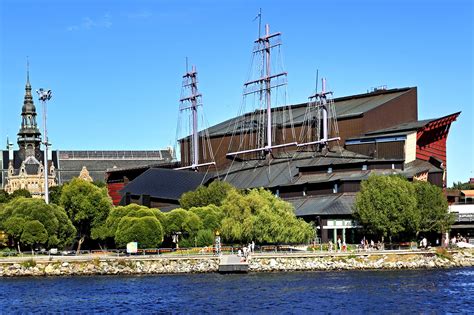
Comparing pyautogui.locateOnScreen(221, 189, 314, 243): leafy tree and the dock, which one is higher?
pyautogui.locateOnScreen(221, 189, 314, 243): leafy tree

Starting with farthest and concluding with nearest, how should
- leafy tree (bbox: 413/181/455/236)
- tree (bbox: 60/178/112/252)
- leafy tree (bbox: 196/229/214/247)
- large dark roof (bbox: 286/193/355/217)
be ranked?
tree (bbox: 60/178/112/252)
large dark roof (bbox: 286/193/355/217)
leafy tree (bbox: 413/181/455/236)
leafy tree (bbox: 196/229/214/247)

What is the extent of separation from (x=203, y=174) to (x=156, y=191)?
13.9m

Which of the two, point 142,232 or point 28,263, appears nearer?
point 28,263

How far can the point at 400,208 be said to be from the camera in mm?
94375

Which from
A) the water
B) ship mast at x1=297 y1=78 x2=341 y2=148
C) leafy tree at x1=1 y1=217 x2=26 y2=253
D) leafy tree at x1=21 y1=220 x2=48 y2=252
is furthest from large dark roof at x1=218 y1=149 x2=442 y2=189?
leafy tree at x1=1 y1=217 x2=26 y2=253

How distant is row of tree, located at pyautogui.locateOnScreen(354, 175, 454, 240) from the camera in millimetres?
94438

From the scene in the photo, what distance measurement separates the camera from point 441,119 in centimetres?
12838

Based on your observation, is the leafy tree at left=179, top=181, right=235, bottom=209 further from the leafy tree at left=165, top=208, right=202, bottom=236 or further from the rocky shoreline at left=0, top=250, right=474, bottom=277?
the rocky shoreline at left=0, top=250, right=474, bottom=277

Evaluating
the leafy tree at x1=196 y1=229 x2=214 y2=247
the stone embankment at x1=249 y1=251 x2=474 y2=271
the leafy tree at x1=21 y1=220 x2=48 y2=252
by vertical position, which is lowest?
the stone embankment at x1=249 y1=251 x2=474 y2=271

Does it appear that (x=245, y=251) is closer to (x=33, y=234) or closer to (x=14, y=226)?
(x=33, y=234)

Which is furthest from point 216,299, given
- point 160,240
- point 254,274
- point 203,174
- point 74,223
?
point 203,174

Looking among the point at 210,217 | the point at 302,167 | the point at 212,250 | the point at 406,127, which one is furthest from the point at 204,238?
the point at 406,127

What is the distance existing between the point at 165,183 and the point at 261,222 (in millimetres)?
49046

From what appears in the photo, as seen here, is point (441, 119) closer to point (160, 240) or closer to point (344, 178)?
point (344, 178)
